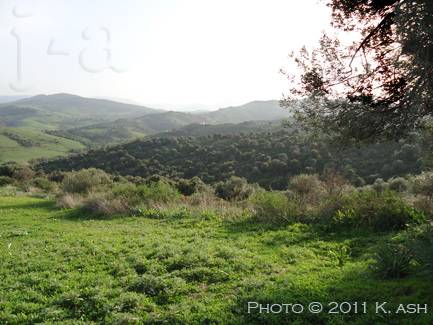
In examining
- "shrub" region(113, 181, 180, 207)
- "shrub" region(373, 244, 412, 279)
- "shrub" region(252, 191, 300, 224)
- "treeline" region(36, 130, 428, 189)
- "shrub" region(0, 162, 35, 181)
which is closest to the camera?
"shrub" region(373, 244, 412, 279)

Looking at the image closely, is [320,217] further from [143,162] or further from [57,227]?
[143,162]

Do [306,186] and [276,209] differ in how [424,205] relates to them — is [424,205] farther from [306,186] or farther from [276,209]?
[306,186]

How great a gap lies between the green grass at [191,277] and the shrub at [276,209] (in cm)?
101

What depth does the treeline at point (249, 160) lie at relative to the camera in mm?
35125

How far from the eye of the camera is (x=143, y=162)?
58.5 metres

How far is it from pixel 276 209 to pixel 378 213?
138 inches

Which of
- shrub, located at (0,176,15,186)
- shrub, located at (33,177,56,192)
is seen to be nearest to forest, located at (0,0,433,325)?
shrub, located at (33,177,56,192)

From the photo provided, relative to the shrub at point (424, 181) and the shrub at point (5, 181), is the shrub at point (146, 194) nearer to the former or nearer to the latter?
the shrub at point (424, 181)

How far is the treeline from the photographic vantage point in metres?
35.1

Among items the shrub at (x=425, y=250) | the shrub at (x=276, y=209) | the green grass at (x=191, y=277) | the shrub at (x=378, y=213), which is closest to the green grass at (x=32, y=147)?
the shrub at (x=276, y=209)

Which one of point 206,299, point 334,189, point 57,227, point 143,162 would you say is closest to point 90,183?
point 57,227

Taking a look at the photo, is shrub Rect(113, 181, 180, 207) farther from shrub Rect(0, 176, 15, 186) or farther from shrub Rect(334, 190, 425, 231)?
shrub Rect(0, 176, 15, 186)

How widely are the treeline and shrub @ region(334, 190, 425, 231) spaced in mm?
9445

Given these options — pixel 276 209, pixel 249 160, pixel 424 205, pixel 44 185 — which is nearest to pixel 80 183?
pixel 44 185
